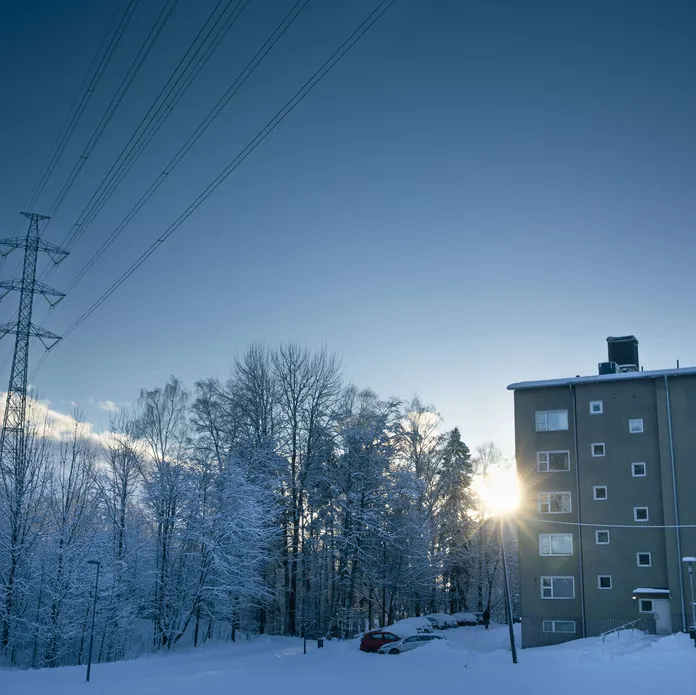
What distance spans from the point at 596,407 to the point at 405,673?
64.8 ft

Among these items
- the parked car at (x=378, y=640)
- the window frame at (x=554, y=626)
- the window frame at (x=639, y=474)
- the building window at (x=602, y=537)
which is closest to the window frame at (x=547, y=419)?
the window frame at (x=639, y=474)

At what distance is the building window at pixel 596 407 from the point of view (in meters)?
42.4

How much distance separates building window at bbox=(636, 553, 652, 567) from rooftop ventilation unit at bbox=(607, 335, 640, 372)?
12351mm

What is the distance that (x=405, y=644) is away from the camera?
40188 mm

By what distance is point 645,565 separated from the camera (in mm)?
39000

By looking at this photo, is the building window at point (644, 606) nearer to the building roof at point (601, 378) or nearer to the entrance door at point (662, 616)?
the entrance door at point (662, 616)

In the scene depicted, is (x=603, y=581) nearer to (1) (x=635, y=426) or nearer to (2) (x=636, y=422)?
(1) (x=635, y=426)

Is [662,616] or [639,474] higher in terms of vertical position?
[639,474]

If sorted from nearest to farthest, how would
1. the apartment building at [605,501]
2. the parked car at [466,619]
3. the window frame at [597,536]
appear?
1. the apartment building at [605,501]
2. the window frame at [597,536]
3. the parked car at [466,619]

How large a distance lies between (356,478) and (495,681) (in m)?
24.1

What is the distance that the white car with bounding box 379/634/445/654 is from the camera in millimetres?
39656

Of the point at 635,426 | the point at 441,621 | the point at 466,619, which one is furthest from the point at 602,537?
the point at 466,619

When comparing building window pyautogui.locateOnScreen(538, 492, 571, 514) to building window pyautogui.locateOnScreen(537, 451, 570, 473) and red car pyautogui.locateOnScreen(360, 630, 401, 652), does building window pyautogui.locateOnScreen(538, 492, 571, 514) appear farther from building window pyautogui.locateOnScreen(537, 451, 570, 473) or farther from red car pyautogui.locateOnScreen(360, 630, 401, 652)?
red car pyautogui.locateOnScreen(360, 630, 401, 652)

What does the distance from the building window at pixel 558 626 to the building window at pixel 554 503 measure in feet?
19.7
